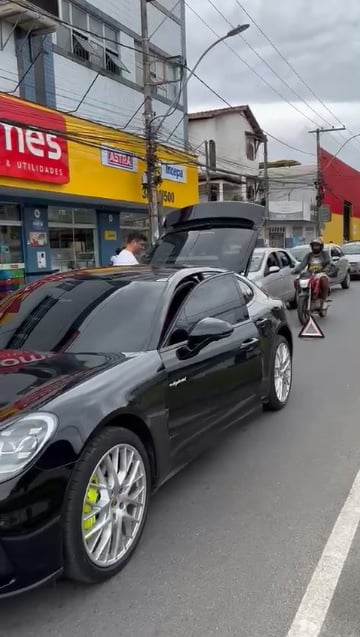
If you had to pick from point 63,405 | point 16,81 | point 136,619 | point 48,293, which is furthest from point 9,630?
point 16,81

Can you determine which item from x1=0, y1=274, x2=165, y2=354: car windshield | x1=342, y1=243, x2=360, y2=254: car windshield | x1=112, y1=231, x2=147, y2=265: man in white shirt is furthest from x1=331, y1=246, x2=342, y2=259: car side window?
x1=0, y1=274, x2=165, y2=354: car windshield

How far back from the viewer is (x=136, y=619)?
2.60 meters

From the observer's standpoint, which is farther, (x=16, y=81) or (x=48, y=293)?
(x=16, y=81)

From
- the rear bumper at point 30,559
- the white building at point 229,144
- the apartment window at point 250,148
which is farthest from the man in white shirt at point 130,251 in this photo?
the apartment window at point 250,148

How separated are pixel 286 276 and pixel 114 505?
35.4 ft

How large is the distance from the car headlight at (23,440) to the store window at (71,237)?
40.0ft

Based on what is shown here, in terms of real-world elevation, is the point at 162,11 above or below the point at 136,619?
above

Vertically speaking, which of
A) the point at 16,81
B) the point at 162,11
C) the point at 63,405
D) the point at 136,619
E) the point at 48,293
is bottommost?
the point at 136,619

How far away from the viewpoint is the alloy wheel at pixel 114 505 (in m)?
2.77

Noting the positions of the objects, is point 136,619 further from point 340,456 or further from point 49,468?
point 340,456

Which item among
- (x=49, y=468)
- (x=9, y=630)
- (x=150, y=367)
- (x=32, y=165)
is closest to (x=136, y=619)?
(x=9, y=630)

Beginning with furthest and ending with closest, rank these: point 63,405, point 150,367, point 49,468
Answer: point 150,367, point 63,405, point 49,468

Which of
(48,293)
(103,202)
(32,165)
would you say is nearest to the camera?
(48,293)

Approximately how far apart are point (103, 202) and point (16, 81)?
11.7 ft
